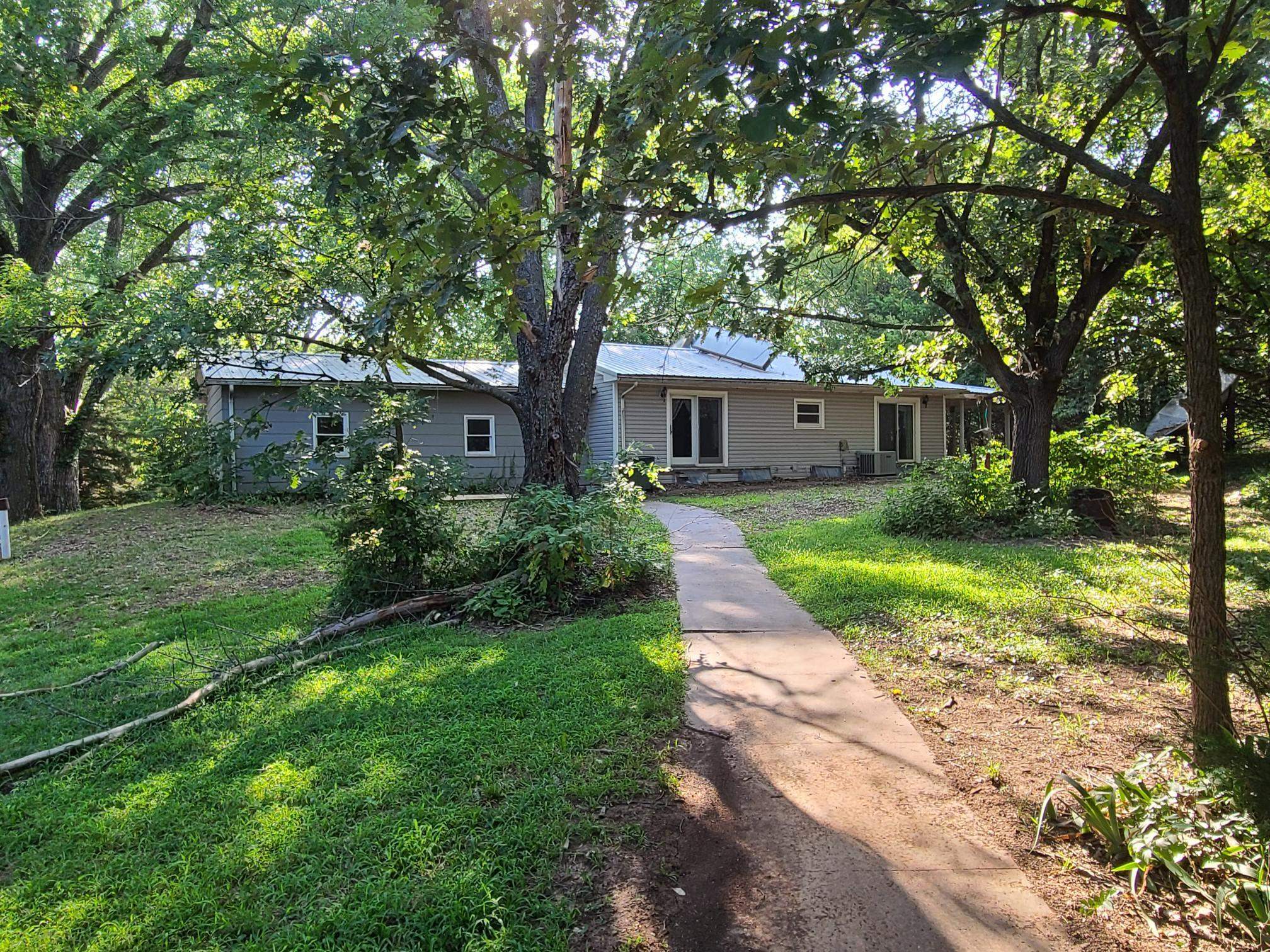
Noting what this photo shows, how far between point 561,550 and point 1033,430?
7.45 metres

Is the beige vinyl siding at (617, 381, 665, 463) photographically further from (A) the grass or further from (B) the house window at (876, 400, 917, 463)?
(A) the grass

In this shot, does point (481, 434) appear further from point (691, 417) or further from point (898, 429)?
point (898, 429)

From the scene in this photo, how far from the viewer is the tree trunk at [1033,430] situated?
385 inches

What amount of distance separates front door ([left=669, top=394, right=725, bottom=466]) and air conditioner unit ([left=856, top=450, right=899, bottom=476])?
14.6 ft

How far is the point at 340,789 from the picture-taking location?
3.21 meters

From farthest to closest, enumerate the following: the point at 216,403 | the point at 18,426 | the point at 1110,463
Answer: the point at 216,403
the point at 18,426
the point at 1110,463

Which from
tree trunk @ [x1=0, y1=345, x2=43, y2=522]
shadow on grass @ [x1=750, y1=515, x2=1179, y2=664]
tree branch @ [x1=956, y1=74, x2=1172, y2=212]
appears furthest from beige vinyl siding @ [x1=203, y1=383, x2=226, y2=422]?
tree branch @ [x1=956, y1=74, x2=1172, y2=212]

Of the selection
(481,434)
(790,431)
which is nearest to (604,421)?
(481,434)

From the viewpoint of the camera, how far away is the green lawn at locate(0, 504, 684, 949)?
2.37m

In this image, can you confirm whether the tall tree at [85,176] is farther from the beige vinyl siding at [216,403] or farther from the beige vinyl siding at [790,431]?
the beige vinyl siding at [790,431]

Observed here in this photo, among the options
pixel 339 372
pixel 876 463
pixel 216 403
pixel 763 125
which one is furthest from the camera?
pixel 876 463

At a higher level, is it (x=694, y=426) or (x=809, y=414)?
(x=809, y=414)

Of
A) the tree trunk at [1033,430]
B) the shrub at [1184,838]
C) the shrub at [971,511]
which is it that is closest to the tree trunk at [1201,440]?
the shrub at [1184,838]

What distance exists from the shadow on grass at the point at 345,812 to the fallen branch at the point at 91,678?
4.19ft
